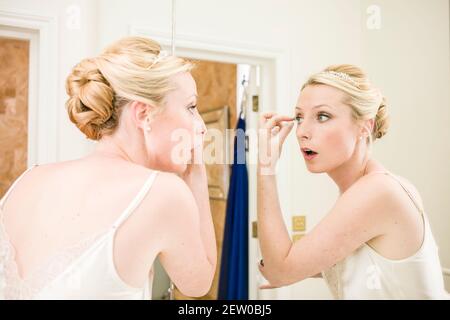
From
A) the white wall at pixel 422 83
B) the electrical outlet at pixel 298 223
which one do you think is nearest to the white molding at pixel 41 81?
the electrical outlet at pixel 298 223

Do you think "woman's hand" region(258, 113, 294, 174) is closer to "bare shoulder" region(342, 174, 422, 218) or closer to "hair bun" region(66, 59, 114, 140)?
"bare shoulder" region(342, 174, 422, 218)

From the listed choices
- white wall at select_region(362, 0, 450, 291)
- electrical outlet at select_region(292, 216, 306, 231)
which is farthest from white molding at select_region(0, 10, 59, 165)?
white wall at select_region(362, 0, 450, 291)

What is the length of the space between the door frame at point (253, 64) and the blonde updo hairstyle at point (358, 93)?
11 cm

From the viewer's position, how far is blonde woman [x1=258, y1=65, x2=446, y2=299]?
73cm

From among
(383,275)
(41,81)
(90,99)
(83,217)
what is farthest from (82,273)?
(383,275)

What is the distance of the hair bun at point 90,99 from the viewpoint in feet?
1.98

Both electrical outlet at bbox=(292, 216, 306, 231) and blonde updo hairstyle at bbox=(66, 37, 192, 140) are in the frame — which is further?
electrical outlet at bbox=(292, 216, 306, 231)

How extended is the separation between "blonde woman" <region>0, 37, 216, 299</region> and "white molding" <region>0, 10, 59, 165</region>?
0.45ft

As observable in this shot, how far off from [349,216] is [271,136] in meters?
0.23

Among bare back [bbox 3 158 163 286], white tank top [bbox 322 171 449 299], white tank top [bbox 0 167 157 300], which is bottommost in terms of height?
white tank top [bbox 322 171 449 299]

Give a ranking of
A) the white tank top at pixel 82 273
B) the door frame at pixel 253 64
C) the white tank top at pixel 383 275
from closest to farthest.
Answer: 1. the white tank top at pixel 82 273
2. the white tank top at pixel 383 275
3. the door frame at pixel 253 64

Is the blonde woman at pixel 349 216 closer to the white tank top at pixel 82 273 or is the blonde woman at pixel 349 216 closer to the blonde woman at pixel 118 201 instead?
the blonde woman at pixel 118 201

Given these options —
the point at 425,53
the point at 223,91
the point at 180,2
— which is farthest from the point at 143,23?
the point at 425,53

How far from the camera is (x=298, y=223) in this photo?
862mm
